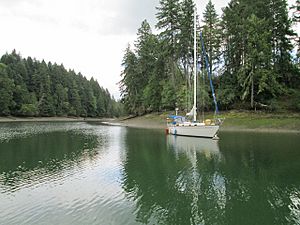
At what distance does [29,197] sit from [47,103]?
328 ft

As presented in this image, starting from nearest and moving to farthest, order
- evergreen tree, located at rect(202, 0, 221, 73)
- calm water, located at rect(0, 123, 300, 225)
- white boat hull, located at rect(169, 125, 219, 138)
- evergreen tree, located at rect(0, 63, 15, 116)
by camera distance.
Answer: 1. calm water, located at rect(0, 123, 300, 225)
2. white boat hull, located at rect(169, 125, 219, 138)
3. evergreen tree, located at rect(202, 0, 221, 73)
4. evergreen tree, located at rect(0, 63, 15, 116)

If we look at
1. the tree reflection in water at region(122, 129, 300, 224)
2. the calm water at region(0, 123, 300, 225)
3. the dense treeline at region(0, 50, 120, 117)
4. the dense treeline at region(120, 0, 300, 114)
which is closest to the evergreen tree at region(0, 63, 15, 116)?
the dense treeline at region(0, 50, 120, 117)

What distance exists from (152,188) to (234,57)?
156 ft

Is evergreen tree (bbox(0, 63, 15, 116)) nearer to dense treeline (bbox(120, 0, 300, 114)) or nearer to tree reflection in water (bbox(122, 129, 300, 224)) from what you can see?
dense treeline (bbox(120, 0, 300, 114))

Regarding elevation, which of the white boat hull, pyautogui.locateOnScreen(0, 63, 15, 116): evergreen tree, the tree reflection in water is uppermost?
pyautogui.locateOnScreen(0, 63, 15, 116): evergreen tree

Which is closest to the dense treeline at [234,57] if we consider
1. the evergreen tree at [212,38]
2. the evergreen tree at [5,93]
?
the evergreen tree at [212,38]

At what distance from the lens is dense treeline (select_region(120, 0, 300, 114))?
46.7 m

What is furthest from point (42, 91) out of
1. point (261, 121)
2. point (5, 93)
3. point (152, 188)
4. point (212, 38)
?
point (152, 188)

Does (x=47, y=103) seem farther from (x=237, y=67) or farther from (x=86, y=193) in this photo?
(x=86, y=193)

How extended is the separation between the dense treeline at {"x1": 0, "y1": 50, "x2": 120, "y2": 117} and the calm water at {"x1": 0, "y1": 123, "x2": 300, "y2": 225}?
7973 cm

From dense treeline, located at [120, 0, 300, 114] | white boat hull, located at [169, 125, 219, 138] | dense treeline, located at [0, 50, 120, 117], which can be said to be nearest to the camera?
white boat hull, located at [169, 125, 219, 138]

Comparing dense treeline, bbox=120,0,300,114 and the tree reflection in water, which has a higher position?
dense treeline, bbox=120,0,300,114

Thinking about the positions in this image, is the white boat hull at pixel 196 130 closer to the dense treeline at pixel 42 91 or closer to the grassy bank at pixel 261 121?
the grassy bank at pixel 261 121

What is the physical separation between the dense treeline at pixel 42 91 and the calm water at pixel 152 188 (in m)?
79.7
